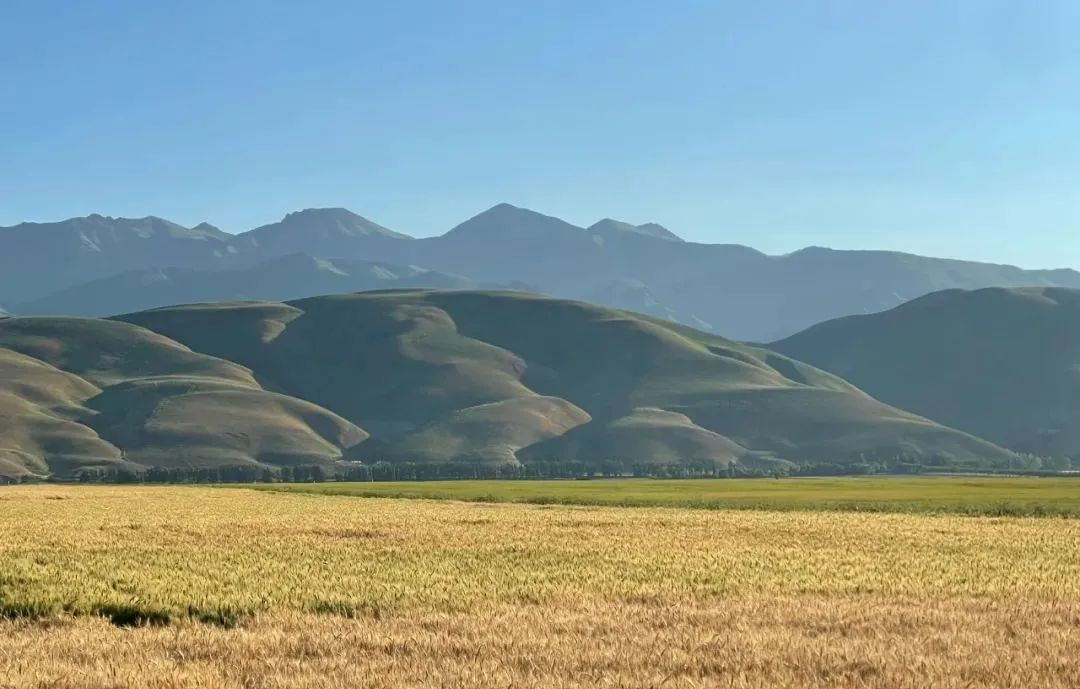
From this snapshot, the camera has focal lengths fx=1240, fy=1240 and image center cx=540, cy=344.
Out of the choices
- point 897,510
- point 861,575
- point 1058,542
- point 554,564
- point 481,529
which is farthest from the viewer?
point 897,510

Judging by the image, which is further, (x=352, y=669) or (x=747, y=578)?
(x=747, y=578)

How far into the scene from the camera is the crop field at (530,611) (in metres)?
17.2

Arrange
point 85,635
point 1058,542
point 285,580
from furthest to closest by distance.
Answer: point 1058,542 → point 285,580 → point 85,635

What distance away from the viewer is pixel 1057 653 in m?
18.5

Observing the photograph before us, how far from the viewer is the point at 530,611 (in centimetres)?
2330

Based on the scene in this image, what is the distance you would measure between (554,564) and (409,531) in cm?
1432

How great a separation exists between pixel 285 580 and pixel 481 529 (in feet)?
65.7

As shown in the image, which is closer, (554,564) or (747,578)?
(747,578)

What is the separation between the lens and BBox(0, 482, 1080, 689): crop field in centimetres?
1717

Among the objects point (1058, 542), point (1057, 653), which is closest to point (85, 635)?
point (1057, 653)

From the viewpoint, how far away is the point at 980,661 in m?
17.7

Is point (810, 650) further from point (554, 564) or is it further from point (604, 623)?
point (554, 564)

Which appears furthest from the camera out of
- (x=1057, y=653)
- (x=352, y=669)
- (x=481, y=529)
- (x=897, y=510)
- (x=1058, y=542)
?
(x=897, y=510)

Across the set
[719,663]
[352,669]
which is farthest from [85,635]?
[719,663]
